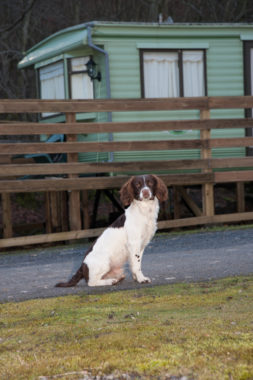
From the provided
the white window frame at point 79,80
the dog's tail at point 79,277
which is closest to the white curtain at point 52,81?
the white window frame at point 79,80

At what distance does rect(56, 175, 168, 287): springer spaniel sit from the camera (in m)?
6.14

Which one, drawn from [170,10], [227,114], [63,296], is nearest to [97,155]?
[227,114]

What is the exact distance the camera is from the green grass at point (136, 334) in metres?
3.45

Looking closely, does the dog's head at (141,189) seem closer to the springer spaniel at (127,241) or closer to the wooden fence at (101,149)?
the springer spaniel at (127,241)

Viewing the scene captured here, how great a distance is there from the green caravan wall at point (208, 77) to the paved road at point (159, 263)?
3.55 meters

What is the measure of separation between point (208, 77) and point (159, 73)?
119 cm

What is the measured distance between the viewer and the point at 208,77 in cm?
1442

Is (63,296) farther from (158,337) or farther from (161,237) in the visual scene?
(161,237)

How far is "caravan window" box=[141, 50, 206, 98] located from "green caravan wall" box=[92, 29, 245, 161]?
0.17 meters

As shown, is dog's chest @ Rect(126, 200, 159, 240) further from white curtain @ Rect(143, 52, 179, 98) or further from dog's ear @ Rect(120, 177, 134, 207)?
white curtain @ Rect(143, 52, 179, 98)

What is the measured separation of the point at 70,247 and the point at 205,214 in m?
2.42

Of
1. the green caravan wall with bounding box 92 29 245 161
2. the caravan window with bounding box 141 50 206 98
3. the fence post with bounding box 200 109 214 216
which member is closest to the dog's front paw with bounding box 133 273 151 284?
the fence post with bounding box 200 109 214 216

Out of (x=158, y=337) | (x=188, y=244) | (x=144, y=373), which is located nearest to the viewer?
(x=144, y=373)

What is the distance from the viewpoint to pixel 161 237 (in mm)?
10648
